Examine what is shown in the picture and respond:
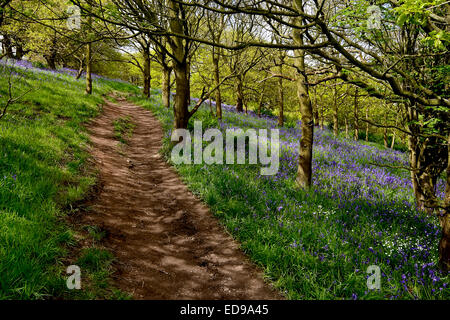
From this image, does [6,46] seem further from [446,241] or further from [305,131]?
[446,241]

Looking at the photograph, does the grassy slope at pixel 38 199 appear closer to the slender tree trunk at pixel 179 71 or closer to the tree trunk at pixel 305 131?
the slender tree trunk at pixel 179 71

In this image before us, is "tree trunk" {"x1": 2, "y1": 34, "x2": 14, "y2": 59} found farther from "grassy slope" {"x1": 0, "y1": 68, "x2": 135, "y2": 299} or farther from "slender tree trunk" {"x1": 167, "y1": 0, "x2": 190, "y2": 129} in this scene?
"slender tree trunk" {"x1": 167, "y1": 0, "x2": 190, "y2": 129}

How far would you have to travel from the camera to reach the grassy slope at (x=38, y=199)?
300cm

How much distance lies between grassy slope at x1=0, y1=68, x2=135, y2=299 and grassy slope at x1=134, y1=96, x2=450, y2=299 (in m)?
2.73

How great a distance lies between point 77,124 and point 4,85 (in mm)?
3356

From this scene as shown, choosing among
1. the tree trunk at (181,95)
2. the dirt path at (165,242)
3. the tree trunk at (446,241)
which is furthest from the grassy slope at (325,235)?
the tree trunk at (181,95)

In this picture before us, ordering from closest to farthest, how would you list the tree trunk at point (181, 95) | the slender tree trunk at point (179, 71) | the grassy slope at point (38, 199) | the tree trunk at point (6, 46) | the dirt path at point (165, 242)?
the grassy slope at point (38, 199)
the dirt path at point (165, 242)
the tree trunk at point (6, 46)
the slender tree trunk at point (179, 71)
the tree trunk at point (181, 95)

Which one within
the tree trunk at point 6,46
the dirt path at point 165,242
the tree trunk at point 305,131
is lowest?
the dirt path at point 165,242

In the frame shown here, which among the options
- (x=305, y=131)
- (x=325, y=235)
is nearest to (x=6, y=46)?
(x=305, y=131)

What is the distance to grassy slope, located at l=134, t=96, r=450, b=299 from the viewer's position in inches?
141

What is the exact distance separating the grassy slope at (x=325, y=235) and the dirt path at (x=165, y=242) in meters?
0.37

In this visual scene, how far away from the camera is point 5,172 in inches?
186
